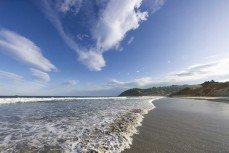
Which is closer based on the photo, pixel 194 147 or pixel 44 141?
pixel 194 147

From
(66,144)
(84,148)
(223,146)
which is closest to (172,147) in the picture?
(223,146)

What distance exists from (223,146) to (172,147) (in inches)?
72.3

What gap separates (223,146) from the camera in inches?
227

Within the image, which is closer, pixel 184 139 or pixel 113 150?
pixel 113 150

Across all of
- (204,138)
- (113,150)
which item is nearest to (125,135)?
(113,150)

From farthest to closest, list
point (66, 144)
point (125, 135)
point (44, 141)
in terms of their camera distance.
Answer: point (125, 135) → point (44, 141) → point (66, 144)

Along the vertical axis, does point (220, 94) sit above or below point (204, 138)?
above

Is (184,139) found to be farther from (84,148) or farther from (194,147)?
(84,148)

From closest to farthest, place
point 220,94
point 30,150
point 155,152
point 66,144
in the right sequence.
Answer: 1. point 155,152
2. point 30,150
3. point 66,144
4. point 220,94

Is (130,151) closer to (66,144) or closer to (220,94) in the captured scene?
(66,144)

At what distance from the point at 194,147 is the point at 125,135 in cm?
283

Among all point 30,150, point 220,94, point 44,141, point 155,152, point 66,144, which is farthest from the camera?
point 220,94

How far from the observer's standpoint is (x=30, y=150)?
5.66 m

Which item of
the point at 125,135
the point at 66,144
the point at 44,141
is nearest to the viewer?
the point at 66,144
